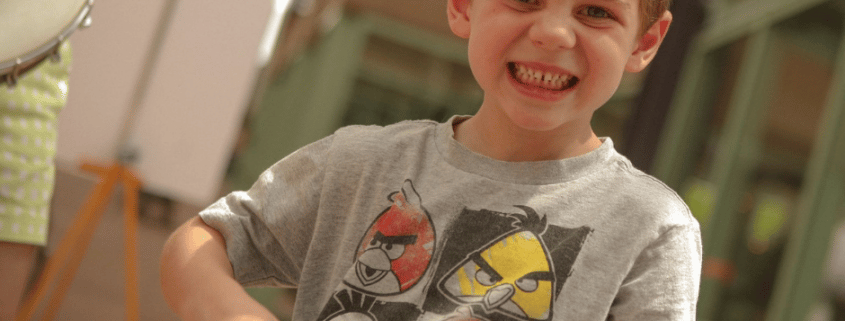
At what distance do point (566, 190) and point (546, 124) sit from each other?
0.09m

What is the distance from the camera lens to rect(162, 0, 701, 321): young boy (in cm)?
82

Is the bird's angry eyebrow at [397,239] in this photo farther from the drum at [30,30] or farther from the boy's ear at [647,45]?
the drum at [30,30]

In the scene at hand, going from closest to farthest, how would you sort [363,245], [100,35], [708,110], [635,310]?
[635,310], [363,245], [100,35], [708,110]

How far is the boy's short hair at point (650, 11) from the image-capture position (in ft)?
2.91

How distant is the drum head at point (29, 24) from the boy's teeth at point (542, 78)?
32.9 inches

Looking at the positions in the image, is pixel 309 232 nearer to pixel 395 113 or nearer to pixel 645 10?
pixel 645 10

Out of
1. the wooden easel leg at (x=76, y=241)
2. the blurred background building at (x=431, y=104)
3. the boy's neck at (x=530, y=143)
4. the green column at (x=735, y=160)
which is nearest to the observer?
the boy's neck at (x=530, y=143)

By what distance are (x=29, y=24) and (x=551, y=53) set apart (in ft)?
2.91

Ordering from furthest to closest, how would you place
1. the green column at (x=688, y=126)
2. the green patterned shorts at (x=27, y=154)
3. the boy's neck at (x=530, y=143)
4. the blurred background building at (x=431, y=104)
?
the green column at (x=688, y=126), the blurred background building at (x=431, y=104), the green patterned shorts at (x=27, y=154), the boy's neck at (x=530, y=143)

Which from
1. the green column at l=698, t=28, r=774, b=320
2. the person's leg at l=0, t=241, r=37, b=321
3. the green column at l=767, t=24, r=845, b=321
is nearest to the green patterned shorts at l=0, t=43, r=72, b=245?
the person's leg at l=0, t=241, r=37, b=321

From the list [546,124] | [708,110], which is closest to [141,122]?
[546,124]

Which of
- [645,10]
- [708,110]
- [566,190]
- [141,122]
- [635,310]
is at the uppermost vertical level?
[708,110]

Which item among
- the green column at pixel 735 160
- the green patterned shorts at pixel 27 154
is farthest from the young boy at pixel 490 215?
the green column at pixel 735 160

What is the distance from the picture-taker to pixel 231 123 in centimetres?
245
